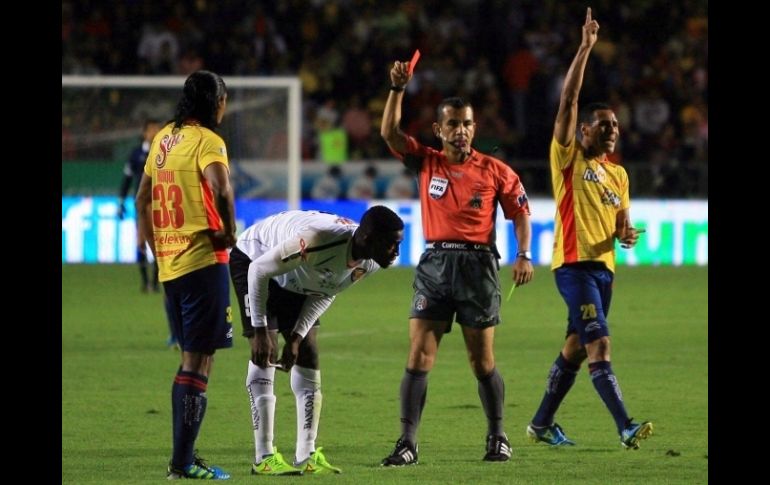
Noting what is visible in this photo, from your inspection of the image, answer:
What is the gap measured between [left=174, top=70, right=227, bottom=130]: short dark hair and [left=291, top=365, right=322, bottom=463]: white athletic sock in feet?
5.00

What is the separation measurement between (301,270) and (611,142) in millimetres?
2189

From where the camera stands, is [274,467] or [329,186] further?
[329,186]

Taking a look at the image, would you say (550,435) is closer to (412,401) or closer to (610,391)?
(610,391)

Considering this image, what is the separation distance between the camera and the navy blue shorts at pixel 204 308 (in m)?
7.88

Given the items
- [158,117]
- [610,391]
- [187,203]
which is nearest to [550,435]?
[610,391]

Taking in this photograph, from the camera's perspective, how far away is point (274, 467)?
823 cm

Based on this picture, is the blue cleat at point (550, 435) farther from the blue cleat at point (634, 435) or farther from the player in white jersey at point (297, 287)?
the player in white jersey at point (297, 287)

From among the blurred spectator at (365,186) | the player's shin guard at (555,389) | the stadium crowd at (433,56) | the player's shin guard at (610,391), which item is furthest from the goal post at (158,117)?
the player's shin guard at (610,391)

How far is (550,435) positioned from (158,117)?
44.1ft

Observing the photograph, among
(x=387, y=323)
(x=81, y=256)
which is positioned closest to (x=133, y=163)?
(x=387, y=323)

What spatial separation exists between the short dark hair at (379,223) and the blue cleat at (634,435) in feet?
6.30

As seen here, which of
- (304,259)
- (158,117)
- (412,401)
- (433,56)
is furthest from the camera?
(433,56)
